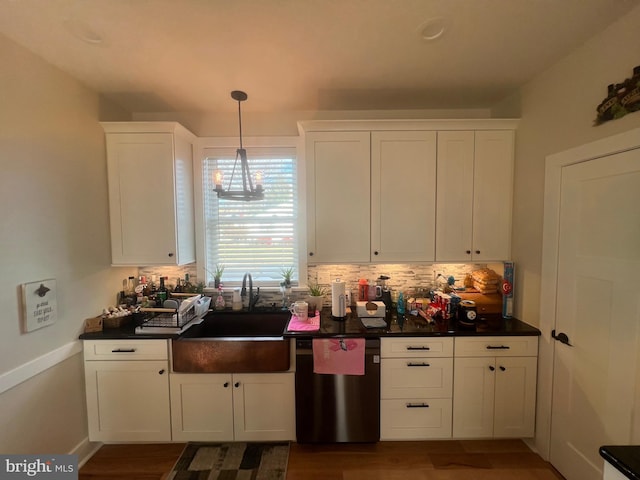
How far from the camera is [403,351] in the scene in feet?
6.06

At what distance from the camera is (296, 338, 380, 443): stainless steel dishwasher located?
1.82m

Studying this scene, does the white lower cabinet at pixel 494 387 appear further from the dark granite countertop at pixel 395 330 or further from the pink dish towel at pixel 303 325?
the pink dish towel at pixel 303 325

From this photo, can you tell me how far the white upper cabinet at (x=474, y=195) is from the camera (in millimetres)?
2064

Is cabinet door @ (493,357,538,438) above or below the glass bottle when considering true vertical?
below

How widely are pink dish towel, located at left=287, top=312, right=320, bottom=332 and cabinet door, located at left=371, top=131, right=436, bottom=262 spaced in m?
0.72

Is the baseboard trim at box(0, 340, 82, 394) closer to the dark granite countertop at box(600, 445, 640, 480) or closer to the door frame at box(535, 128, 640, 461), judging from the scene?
the dark granite countertop at box(600, 445, 640, 480)

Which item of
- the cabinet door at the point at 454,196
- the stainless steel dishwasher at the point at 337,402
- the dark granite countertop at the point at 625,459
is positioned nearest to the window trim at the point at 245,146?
the stainless steel dishwasher at the point at 337,402

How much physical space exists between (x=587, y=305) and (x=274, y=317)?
2228 mm

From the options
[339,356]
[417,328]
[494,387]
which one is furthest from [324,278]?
[494,387]

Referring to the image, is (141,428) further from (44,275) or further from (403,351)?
(403,351)

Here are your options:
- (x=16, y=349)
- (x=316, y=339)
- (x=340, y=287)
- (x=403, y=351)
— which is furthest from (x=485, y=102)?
(x=16, y=349)

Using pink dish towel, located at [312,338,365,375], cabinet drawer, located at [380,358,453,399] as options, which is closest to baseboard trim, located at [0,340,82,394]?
pink dish towel, located at [312,338,365,375]

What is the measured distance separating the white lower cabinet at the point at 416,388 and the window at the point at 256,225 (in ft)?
3.82

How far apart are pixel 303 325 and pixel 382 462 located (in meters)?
1.12
